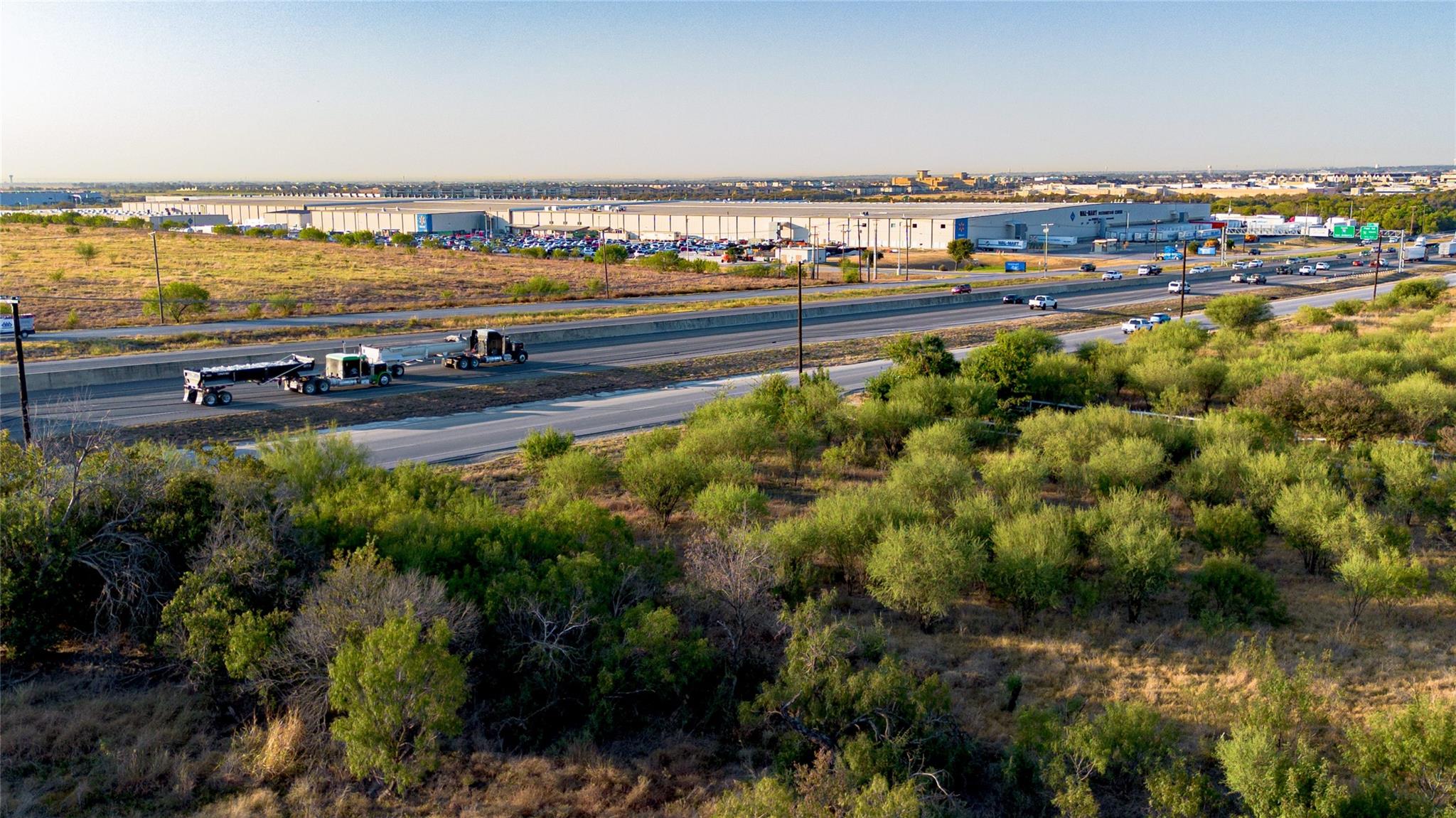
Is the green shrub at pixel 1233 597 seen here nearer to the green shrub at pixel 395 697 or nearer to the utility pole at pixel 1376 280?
the green shrub at pixel 395 697

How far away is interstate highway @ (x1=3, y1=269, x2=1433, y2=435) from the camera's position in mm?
29172

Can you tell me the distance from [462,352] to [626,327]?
10417 mm

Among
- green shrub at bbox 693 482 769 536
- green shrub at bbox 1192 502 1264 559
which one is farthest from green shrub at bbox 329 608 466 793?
green shrub at bbox 1192 502 1264 559

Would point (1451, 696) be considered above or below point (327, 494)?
below

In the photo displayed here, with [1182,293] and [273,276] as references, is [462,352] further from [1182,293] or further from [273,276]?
[273,276]

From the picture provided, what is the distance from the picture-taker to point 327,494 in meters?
16.7

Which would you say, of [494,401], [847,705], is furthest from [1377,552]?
[494,401]

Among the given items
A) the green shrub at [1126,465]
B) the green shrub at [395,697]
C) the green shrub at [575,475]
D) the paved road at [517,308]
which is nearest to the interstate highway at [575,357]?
the paved road at [517,308]

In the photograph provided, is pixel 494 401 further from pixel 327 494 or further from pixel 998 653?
pixel 998 653

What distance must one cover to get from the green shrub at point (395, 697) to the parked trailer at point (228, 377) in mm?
23086

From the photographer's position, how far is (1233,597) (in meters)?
15.5

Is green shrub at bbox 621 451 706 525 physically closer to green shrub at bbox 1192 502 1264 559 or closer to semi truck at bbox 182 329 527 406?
green shrub at bbox 1192 502 1264 559

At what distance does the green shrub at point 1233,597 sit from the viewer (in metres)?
15.2

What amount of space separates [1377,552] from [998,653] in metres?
6.95
